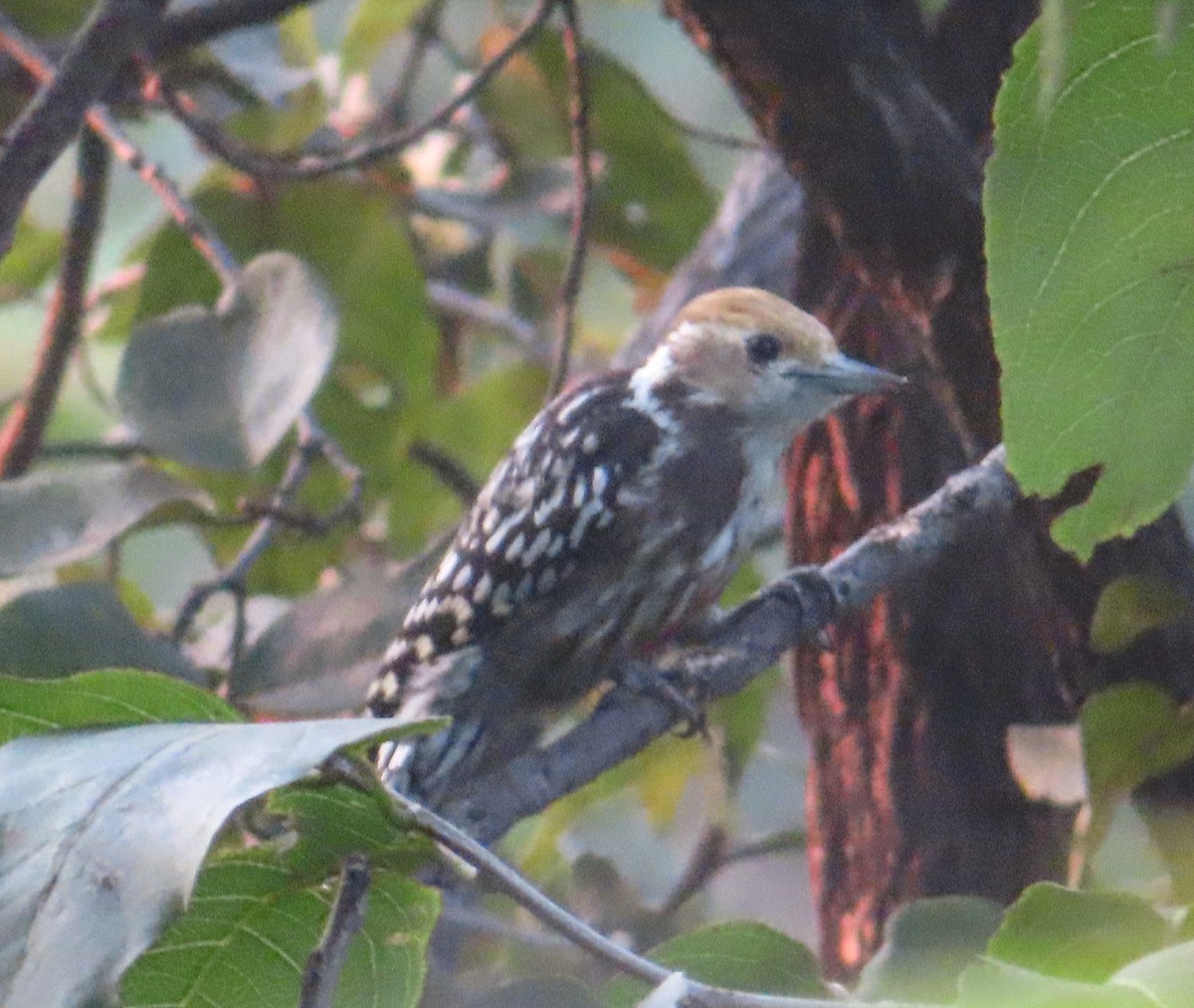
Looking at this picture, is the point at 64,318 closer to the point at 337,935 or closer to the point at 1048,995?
the point at 337,935

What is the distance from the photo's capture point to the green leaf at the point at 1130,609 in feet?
6.48

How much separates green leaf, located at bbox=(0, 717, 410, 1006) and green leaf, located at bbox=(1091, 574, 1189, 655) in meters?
1.14

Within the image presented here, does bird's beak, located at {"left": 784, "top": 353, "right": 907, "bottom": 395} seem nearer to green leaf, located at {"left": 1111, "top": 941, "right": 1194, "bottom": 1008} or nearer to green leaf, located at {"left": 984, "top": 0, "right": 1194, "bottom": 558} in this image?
green leaf, located at {"left": 984, "top": 0, "right": 1194, "bottom": 558}

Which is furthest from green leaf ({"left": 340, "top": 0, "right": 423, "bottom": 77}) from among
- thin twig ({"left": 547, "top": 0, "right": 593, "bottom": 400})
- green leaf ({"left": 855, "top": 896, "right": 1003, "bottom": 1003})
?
green leaf ({"left": 855, "top": 896, "right": 1003, "bottom": 1003})

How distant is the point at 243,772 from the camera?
1021 millimetres

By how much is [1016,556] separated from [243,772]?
148 cm

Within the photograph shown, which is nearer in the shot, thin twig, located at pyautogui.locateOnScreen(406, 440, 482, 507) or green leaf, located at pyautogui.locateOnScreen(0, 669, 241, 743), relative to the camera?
green leaf, located at pyautogui.locateOnScreen(0, 669, 241, 743)

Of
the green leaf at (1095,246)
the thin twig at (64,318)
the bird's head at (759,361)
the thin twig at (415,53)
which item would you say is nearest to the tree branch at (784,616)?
the bird's head at (759,361)

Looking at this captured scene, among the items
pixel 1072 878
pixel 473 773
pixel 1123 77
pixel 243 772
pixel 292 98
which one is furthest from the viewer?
pixel 292 98

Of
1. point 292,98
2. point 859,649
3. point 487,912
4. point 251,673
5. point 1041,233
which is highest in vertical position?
point 292,98

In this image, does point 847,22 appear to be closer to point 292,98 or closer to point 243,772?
point 243,772

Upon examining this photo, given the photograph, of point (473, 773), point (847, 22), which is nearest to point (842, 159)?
point (847, 22)

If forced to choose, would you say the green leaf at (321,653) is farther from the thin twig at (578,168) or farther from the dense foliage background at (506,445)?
the thin twig at (578,168)

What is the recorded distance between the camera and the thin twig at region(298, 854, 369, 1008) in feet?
3.63
